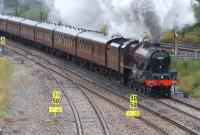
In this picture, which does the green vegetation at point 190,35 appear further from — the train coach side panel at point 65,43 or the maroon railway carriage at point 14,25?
the maroon railway carriage at point 14,25

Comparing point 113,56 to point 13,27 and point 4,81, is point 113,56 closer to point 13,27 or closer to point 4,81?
point 4,81

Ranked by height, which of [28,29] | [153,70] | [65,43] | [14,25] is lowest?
[65,43]

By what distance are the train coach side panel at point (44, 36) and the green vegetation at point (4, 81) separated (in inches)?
356

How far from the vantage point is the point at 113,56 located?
2923cm

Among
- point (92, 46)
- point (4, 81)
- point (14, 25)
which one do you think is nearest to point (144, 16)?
point (4, 81)

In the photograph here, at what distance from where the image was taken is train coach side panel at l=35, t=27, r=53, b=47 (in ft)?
157

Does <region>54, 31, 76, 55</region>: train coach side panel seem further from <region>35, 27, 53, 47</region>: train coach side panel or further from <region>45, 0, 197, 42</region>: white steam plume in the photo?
<region>45, 0, 197, 42</region>: white steam plume

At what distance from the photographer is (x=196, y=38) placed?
50781mm

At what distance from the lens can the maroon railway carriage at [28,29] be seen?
5495cm

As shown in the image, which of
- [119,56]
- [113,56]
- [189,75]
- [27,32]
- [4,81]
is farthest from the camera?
[27,32]

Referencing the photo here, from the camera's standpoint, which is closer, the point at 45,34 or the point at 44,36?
the point at 45,34

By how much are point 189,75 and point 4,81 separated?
10433mm

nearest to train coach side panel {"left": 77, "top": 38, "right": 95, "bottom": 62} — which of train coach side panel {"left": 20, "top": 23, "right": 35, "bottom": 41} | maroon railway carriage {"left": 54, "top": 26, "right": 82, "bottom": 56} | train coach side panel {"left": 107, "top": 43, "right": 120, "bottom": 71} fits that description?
maroon railway carriage {"left": 54, "top": 26, "right": 82, "bottom": 56}

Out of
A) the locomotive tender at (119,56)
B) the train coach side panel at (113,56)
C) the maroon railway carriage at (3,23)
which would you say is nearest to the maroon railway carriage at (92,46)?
the locomotive tender at (119,56)
